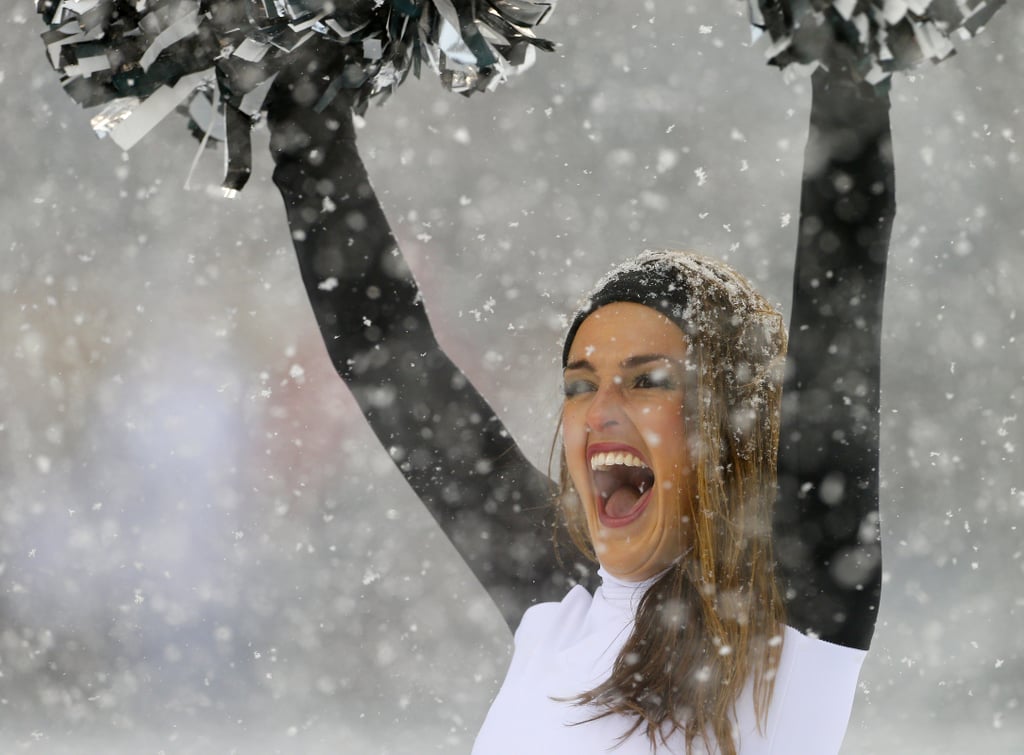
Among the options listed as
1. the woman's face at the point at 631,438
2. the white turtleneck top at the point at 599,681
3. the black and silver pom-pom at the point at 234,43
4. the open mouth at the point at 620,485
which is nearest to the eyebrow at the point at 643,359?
the woman's face at the point at 631,438

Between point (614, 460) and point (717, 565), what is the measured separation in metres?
0.17

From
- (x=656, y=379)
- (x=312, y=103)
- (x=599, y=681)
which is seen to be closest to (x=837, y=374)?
(x=656, y=379)

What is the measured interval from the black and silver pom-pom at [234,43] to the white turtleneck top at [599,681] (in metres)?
0.71

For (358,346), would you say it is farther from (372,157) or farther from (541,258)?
(372,157)

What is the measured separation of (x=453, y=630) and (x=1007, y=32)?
2.70m

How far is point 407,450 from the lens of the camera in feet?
4.82

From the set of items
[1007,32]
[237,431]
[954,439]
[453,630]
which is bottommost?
[453,630]

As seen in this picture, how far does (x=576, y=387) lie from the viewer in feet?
4.18

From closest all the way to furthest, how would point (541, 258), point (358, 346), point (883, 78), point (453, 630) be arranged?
1. point (883, 78)
2. point (358, 346)
3. point (541, 258)
4. point (453, 630)

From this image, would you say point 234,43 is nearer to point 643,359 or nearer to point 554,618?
point 643,359

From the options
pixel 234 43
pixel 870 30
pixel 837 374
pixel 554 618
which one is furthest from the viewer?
pixel 554 618

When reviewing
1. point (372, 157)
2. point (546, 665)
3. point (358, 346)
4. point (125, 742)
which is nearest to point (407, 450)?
point (358, 346)

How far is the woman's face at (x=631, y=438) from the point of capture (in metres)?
1.16

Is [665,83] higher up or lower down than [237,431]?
higher up
